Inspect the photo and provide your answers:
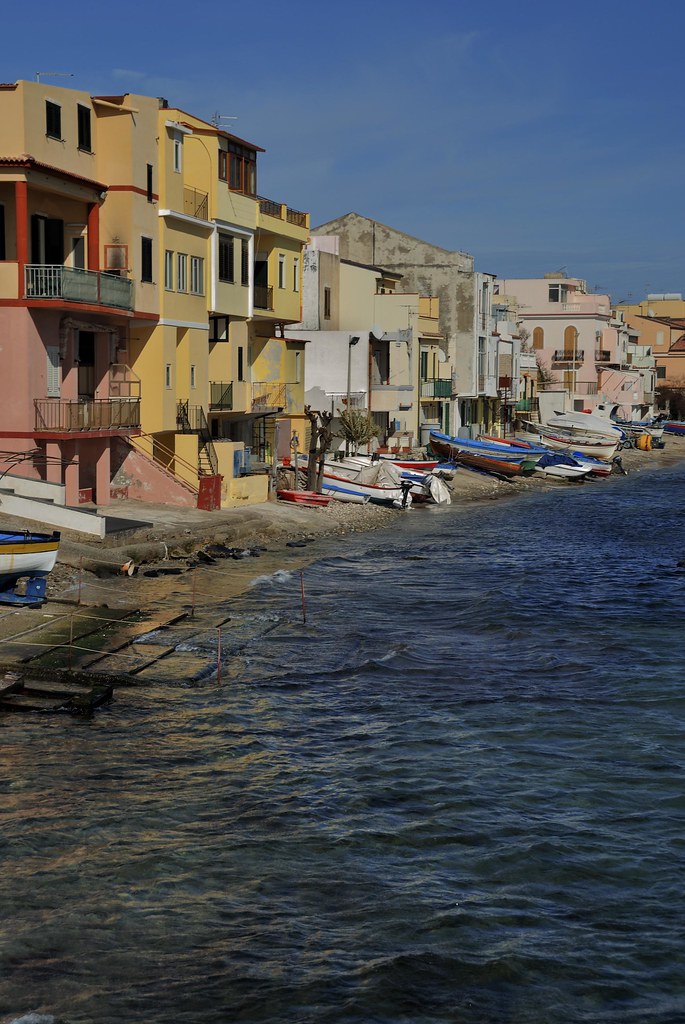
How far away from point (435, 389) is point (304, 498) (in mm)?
30809

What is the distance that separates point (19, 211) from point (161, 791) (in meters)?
22.9

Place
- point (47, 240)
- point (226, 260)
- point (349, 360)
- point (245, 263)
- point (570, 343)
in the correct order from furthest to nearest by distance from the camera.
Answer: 1. point (570, 343)
2. point (349, 360)
3. point (245, 263)
4. point (226, 260)
5. point (47, 240)

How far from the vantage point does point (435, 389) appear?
263 ft

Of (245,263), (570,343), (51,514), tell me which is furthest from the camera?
(570,343)

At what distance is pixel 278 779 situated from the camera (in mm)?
18859

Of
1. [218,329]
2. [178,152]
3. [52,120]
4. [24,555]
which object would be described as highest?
[178,152]

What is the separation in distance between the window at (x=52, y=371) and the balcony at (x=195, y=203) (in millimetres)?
10548

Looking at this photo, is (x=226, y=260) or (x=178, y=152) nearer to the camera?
(x=178, y=152)

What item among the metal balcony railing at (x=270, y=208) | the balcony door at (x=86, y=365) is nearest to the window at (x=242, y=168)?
the metal balcony railing at (x=270, y=208)

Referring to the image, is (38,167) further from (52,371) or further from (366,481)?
(366,481)

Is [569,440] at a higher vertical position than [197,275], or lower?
lower

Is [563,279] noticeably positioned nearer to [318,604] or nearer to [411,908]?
[318,604]

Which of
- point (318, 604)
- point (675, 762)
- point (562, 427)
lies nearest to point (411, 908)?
point (675, 762)

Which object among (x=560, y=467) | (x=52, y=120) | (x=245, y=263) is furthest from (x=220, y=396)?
(x=560, y=467)
